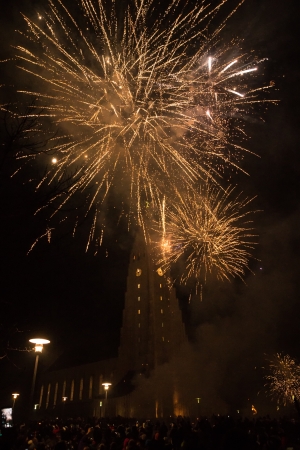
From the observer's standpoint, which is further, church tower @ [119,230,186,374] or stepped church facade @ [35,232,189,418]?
church tower @ [119,230,186,374]

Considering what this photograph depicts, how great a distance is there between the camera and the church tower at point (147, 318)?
62.5m

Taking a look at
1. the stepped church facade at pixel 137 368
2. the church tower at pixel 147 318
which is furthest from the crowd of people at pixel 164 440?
the church tower at pixel 147 318

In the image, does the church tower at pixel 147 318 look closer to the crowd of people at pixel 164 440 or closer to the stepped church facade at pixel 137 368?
the stepped church facade at pixel 137 368

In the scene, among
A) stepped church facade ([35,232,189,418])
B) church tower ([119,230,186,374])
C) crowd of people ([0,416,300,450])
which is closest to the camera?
crowd of people ([0,416,300,450])

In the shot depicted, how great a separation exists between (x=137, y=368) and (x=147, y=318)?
8.81 metres

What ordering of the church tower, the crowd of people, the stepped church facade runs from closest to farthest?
1. the crowd of people
2. the stepped church facade
3. the church tower

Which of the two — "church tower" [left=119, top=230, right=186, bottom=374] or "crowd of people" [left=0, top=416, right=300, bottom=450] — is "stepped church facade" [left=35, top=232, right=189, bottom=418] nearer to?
"church tower" [left=119, top=230, right=186, bottom=374]

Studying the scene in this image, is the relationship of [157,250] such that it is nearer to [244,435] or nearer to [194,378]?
[194,378]

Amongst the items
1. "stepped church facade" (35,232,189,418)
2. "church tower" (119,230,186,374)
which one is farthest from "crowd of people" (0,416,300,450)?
"church tower" (119,230,186,374)

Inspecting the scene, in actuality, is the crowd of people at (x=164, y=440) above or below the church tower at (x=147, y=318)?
below

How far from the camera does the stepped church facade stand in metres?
52.8

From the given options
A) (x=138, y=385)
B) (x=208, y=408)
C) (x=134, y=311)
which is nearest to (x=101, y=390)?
(x=138, y=385)

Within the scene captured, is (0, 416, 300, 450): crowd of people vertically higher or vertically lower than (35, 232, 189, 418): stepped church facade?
lower

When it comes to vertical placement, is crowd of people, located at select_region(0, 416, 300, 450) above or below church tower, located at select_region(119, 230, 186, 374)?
below
